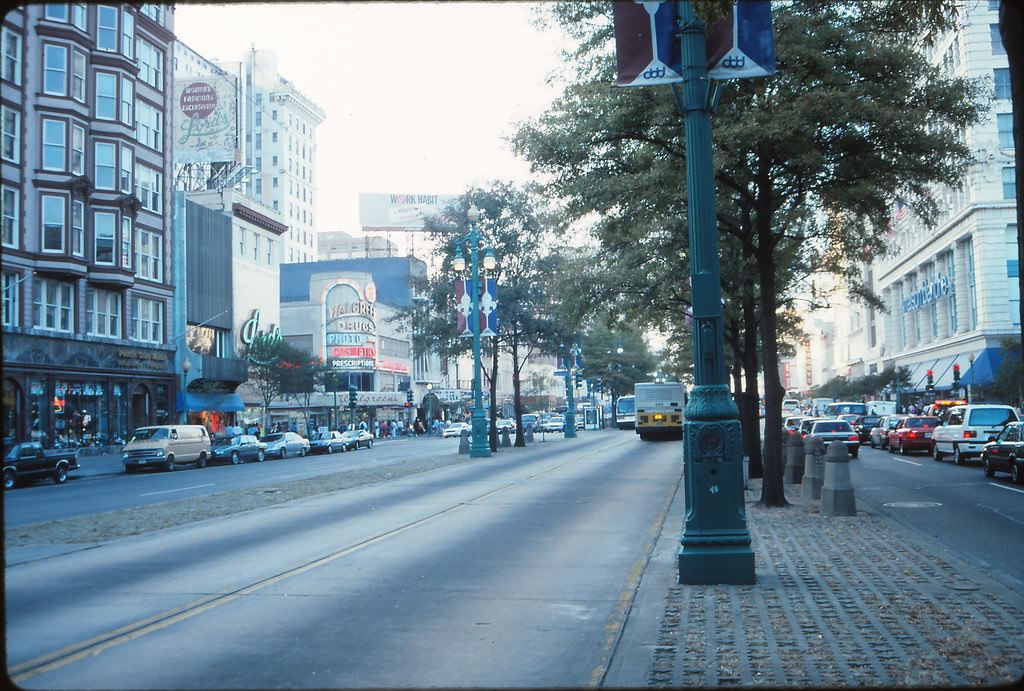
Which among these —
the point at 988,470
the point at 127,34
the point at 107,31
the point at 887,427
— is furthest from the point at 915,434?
the point at 127,34

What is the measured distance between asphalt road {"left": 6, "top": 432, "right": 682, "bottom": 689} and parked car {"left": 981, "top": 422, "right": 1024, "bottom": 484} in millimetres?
10091

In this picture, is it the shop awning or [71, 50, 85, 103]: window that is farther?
the shop awning

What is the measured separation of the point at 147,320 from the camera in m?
51.3

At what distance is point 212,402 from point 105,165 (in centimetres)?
1751

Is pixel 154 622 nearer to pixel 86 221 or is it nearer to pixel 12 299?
pixel 12 299

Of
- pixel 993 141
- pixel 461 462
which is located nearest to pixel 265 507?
pixel 461 462

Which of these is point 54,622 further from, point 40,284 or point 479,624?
point 40,284

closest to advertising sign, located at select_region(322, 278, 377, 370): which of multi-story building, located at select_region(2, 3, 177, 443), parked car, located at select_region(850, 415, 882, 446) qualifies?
multi-story building, located at select_region(2, 3, 177, 443)

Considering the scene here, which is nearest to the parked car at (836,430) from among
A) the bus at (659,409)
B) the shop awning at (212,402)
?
the bus at (659,409)

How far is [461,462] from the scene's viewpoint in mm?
33500

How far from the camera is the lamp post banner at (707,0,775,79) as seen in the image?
32.9 ft

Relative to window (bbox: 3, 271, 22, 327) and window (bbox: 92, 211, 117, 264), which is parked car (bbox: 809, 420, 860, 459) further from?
window (bbox: 92, 211, 117, 264)

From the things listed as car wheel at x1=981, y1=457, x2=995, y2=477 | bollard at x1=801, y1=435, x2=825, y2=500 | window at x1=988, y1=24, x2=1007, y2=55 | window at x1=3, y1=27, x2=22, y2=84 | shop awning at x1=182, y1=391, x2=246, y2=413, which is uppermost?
window at x1=988, y1=24, x2=1007, y2=55

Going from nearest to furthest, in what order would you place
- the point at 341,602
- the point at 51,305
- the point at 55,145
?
the point at 341,602 < the point at 55,145 < the point at 51,305
